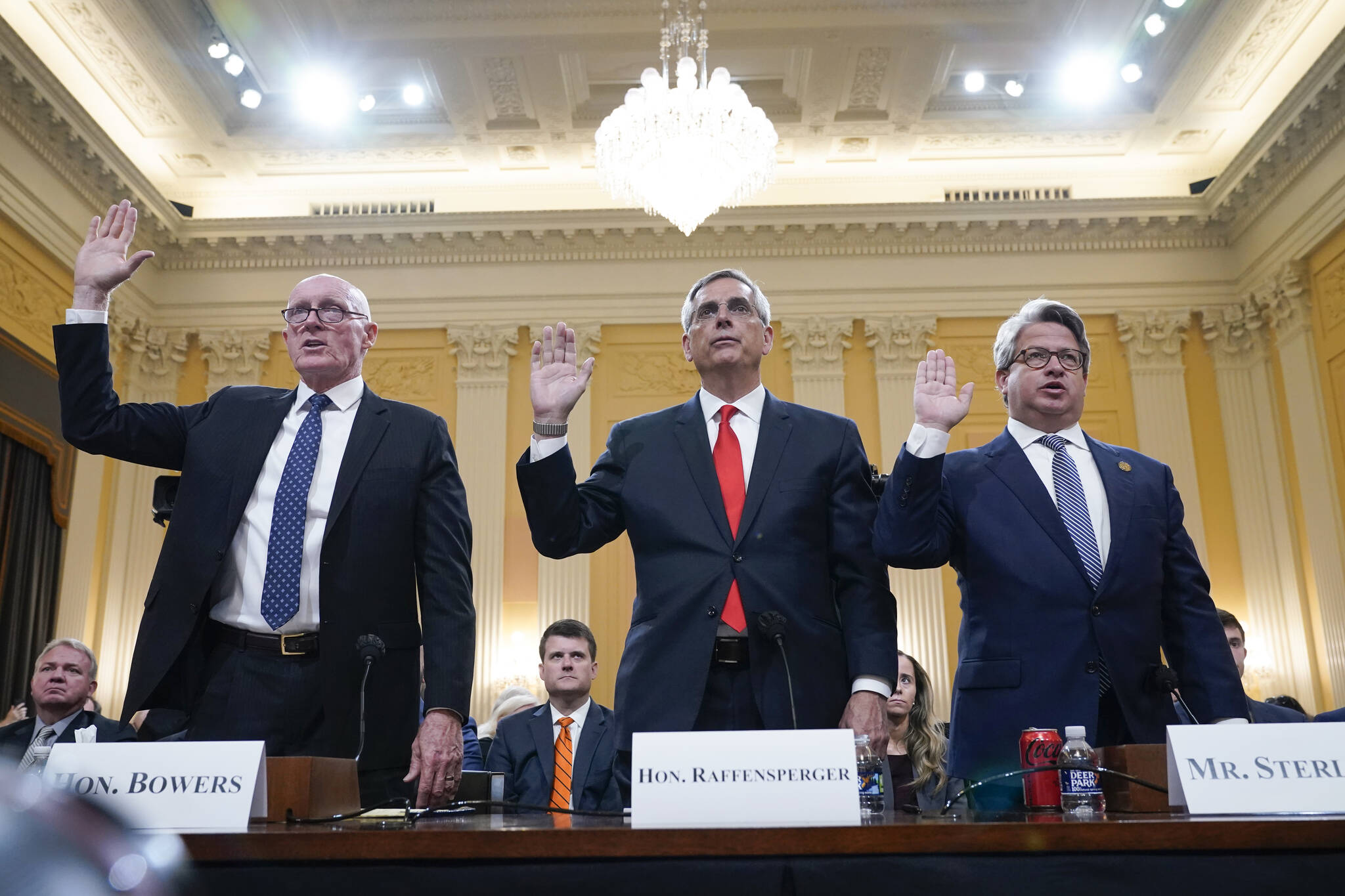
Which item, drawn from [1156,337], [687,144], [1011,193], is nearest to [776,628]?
[687,144]

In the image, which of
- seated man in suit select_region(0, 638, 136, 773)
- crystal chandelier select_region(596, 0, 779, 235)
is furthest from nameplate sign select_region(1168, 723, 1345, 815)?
crystal chandelier select_region(596, 0, 779, 235)

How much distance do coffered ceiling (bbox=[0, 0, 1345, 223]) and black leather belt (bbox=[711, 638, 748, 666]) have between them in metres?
7.15

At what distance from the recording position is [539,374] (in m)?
2.23

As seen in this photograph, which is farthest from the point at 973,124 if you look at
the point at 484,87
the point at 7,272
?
the point at 7,272

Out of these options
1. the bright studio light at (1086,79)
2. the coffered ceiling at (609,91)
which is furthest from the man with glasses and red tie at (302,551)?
the bright studio light at (1086,79)

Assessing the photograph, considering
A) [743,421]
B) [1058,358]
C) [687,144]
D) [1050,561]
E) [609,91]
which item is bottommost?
[1050,561]

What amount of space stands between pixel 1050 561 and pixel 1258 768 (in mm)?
951

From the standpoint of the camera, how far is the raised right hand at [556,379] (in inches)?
86.6

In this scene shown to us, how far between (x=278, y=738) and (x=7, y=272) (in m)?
7.45

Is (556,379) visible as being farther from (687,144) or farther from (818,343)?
(818,343)

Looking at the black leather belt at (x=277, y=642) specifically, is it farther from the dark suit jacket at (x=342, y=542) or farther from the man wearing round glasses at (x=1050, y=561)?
the man wearing round glasses at (x=1050, y=561)

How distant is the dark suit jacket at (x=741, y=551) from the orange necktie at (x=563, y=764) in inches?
75.1

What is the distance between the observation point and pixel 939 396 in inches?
86.7

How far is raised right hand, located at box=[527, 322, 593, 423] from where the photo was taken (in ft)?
7.22
